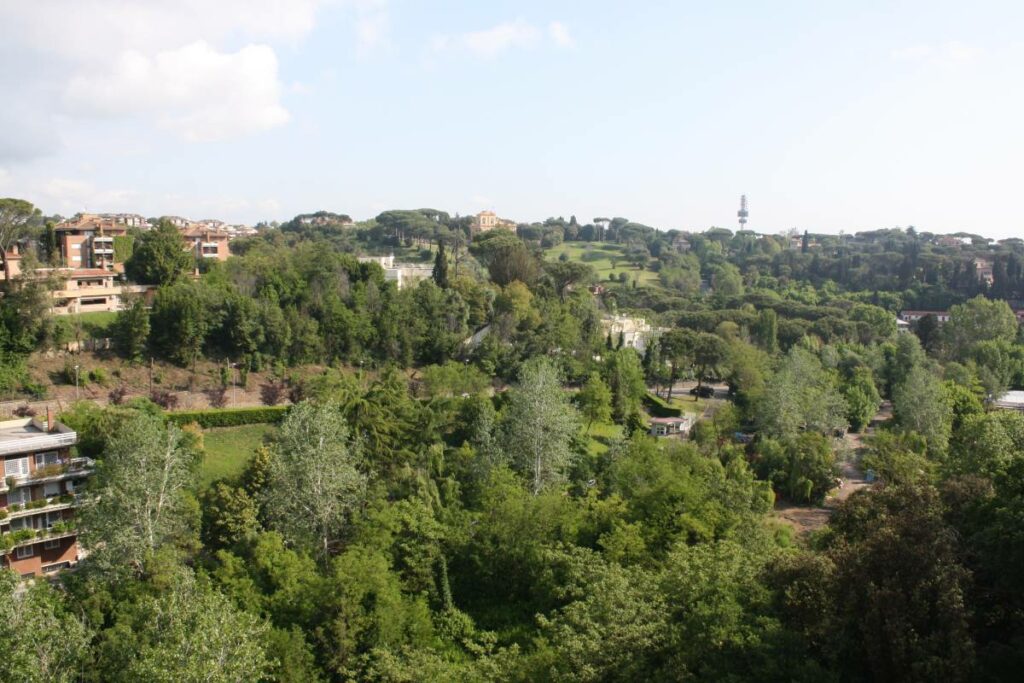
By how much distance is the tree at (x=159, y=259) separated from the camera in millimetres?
39250

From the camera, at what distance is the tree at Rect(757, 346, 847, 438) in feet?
111

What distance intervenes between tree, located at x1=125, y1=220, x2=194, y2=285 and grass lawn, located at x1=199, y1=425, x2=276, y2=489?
36.1ft

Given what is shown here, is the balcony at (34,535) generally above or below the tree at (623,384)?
below

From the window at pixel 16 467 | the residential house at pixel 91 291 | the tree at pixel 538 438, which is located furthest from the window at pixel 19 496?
the residential house at pixel 91 291

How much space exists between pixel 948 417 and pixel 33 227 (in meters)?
45.4

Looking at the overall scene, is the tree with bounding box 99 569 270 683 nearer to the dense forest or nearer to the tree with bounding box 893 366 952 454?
the dense forest

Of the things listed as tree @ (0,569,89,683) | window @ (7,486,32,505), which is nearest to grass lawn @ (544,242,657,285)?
window @ (7,486,32,505)

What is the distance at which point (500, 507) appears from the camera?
21438 mm

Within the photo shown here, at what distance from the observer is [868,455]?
3203cm

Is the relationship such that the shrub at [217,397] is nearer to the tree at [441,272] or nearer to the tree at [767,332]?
the tree at [441,272]

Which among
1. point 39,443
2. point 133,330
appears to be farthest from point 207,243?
point 39,443

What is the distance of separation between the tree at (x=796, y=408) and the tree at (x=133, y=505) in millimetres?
24093

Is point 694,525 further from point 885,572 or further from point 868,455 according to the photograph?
point 868,455

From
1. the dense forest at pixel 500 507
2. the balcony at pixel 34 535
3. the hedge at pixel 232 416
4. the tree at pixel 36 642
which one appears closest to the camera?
the dense forest at pixel 500 507
